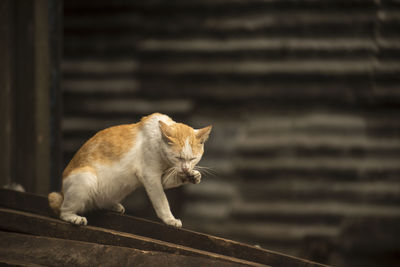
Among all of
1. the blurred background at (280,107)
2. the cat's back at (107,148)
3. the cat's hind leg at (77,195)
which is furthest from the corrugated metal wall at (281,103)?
the cat's hind leg at (77,195)

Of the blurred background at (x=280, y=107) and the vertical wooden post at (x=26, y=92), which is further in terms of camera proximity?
the blurred background at (x=280, y=107)

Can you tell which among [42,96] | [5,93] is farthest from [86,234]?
[42,96]

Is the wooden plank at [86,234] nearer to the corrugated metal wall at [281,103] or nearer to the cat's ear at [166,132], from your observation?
the cat's ear at [166,132]

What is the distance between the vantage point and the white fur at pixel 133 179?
1.57 metres

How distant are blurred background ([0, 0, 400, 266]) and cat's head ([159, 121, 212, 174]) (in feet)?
6.68

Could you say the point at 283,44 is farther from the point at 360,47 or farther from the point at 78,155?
the point at 78,155

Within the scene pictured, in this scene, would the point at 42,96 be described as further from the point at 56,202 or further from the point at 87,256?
the point at 87,256

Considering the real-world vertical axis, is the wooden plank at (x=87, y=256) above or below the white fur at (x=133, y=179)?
below

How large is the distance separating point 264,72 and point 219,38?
44 centimetres

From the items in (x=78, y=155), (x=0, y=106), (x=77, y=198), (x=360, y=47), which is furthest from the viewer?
(x=360, y=47)

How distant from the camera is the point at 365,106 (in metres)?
3.57

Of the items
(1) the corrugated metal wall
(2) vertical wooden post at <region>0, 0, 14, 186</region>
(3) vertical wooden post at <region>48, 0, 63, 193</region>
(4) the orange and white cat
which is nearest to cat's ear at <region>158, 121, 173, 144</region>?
(4) the orange and white cat

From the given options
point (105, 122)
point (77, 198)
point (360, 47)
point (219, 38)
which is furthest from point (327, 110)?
point (77, 198)

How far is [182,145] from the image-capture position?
1.49 meters
